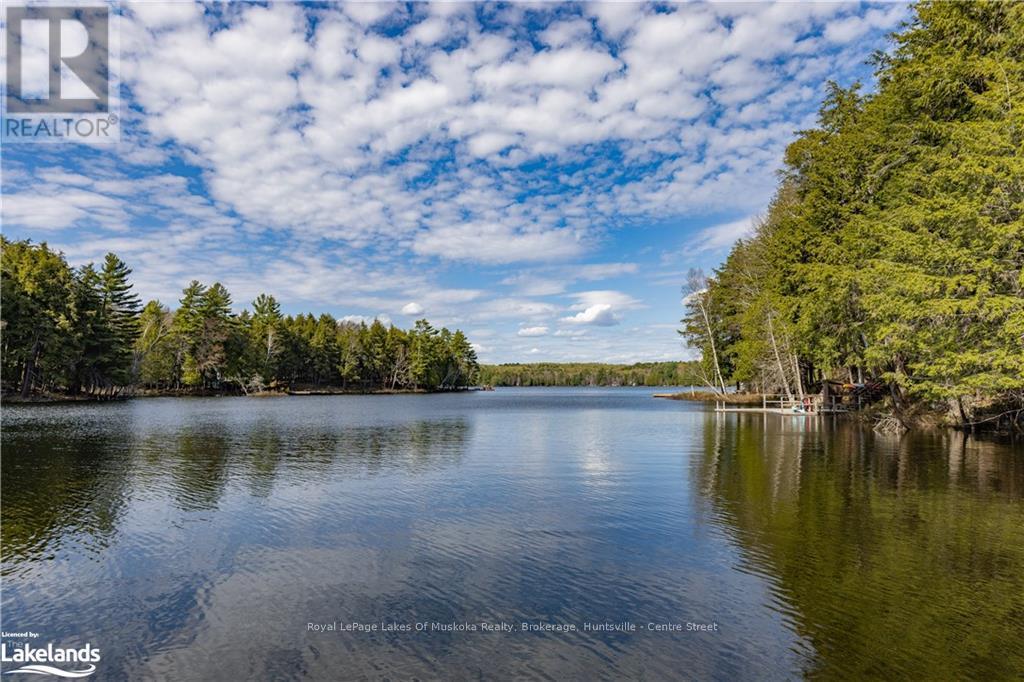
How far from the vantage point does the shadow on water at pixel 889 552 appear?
716cm

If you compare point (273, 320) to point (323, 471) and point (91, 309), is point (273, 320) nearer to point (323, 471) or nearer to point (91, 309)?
point (91, 309)

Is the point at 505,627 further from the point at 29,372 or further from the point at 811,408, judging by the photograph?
the point at 29,372

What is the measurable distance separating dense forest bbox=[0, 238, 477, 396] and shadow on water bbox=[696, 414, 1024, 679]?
237 ft

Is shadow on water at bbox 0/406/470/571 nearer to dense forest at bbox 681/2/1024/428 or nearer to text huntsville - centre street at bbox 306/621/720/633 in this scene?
→ text huntsville - centre street at bbox 306/621/720/633

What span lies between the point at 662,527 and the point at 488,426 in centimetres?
2872

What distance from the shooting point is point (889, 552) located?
10.8m

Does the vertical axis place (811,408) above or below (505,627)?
above

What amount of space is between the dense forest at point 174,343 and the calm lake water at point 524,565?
50.2m

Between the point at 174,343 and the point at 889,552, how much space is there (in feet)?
319

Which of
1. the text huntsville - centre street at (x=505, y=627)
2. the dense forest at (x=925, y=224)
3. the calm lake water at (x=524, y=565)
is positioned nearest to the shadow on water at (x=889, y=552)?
the calm lake water at (x=524, y=565)

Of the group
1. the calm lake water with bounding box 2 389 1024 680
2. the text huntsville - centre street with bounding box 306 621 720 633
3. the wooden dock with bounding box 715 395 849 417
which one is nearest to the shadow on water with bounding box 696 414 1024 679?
the calm lake water with bounding box 2 389 1024 680

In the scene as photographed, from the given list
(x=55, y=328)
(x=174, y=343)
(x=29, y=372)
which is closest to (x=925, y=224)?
(x=55, y=328)

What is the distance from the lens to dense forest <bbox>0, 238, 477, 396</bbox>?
59125 mm

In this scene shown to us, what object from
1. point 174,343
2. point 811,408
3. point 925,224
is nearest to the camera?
point 925,224
